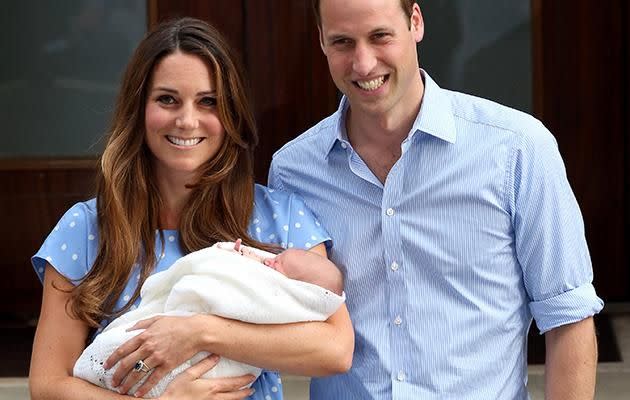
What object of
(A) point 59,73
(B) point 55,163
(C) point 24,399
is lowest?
(C) point 24,399

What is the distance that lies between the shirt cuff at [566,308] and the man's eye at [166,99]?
0.91m

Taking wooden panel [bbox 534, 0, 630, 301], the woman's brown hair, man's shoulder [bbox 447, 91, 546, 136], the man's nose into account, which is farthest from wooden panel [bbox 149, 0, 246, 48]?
the man's nose

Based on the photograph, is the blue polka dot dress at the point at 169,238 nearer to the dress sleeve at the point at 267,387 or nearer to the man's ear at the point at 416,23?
the dress sleeve at the point at 267,387

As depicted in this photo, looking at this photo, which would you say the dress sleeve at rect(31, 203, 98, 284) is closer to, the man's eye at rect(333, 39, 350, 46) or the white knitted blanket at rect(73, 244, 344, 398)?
the white knitted blanket at rect(73, 244, 344, 398)

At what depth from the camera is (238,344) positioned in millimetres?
2859

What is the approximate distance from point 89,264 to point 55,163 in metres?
2.64

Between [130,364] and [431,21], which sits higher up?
[431,21]

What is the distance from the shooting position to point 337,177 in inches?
123

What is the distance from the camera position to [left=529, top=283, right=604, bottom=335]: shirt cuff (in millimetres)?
2963

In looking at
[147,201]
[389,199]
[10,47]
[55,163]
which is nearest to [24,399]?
[55,163]

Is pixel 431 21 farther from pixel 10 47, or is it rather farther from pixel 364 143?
pixel 364 143

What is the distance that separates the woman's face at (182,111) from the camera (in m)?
3.02

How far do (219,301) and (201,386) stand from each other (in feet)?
0.58

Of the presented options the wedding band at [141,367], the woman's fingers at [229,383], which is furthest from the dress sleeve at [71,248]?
the woman's fingers at [229,383]
